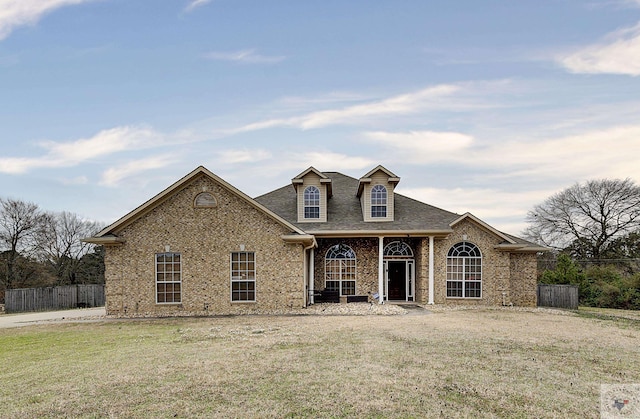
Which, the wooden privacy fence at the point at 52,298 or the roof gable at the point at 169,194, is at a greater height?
the roof gable at the point at 169,194

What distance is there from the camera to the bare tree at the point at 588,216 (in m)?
34.7

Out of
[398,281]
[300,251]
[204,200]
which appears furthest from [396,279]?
[204,200]

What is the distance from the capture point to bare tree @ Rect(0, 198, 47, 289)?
34.4 meters

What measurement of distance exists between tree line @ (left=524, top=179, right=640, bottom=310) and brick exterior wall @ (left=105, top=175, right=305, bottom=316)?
17963 millimetres

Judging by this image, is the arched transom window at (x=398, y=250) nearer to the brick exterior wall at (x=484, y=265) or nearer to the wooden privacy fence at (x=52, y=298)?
the brick exterior wall at (x=484, y=265)

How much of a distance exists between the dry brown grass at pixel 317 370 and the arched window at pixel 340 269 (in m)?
7.97

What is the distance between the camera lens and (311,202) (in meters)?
22.7

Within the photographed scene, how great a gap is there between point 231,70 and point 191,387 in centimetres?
1433

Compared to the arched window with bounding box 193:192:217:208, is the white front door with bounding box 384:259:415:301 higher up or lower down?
lower down

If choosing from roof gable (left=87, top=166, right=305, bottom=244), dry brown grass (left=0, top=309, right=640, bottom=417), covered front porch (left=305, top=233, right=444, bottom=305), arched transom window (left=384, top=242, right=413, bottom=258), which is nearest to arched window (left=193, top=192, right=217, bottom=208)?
roof gable (left=87, top=166, right=305, bottom=244)

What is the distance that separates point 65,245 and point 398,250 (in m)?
31.5

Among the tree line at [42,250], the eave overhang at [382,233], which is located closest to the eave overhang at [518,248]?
the eave overhang at [382,233]

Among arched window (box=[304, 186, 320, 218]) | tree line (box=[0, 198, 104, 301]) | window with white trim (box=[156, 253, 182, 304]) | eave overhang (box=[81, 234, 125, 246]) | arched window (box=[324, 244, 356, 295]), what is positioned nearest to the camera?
eave overhang (box=[81, 234, 125, 246])

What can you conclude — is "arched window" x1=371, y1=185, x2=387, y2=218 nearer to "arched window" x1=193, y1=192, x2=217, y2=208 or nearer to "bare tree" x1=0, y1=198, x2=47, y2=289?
"arched window" x1=193, y1=192, x2=217, y2=208
